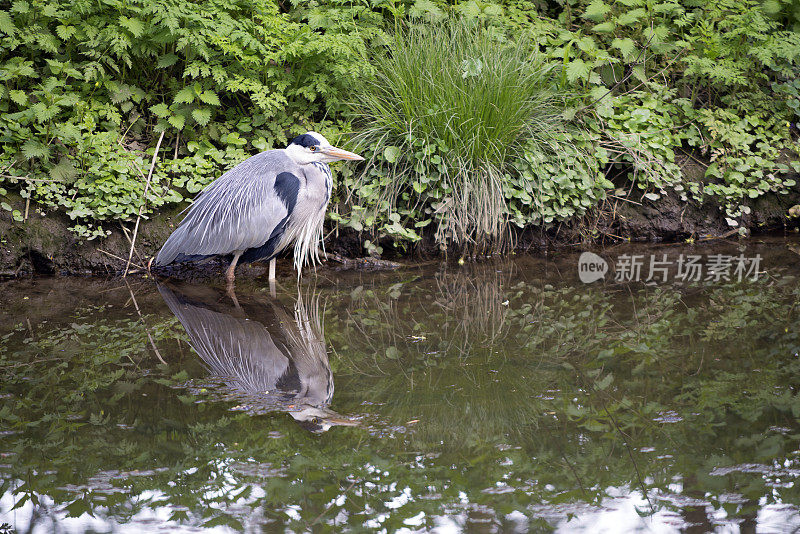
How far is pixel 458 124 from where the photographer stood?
18.4 ft

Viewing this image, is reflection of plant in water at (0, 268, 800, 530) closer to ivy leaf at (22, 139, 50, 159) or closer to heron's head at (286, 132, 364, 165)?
heron's head at (286, 132, 364, 165)

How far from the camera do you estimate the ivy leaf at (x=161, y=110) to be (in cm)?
553

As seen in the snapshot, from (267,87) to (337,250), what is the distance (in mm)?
1391

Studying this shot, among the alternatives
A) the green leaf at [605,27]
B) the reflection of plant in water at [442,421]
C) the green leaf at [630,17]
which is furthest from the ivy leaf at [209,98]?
the green leaf at [630,17]

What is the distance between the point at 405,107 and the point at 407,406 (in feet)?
10.4

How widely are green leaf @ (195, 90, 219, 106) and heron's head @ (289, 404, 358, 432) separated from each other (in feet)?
10.2

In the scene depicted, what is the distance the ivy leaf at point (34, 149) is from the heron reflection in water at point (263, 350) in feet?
4.27

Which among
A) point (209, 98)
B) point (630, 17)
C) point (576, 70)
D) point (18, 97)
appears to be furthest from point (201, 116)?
point (630, 17)

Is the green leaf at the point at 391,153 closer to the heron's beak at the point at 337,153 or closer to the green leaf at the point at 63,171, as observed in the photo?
the heron's beak at the point at 337,153

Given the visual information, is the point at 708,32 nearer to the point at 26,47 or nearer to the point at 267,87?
the point at 267,87

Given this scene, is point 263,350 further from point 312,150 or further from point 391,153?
point 391,153

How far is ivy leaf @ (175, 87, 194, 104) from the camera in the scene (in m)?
5.44

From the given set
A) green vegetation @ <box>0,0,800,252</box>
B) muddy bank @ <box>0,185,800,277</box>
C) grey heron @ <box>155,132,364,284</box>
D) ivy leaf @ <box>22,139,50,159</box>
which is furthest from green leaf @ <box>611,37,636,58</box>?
ivy leaf @ <box>22,139,50,159</box>

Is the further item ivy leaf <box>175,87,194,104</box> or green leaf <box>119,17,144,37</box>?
ivy leaf <box>175,87,194,104</box>
